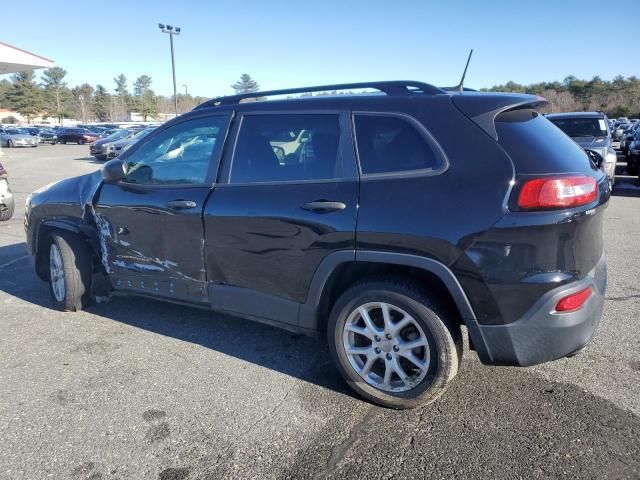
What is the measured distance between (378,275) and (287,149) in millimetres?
1068

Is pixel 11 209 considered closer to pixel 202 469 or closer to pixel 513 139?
pixel 202 469

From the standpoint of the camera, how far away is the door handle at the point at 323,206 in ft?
9.49

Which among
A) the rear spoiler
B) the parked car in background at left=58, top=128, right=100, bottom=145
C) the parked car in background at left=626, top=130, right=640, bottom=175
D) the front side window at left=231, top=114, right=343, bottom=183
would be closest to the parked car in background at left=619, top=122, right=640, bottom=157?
the parked car in background at left=626, top=130, right=640, bottom=175

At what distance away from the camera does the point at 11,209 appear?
8.75 m

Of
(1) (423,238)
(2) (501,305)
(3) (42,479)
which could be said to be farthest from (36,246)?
(2) (501,305)

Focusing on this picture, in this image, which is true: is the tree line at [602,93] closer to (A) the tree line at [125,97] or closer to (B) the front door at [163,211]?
(A) the tree line at [125,97]

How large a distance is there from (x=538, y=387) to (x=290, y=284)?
5.67 feet

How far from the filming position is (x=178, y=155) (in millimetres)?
3865

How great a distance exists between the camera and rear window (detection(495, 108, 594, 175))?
254 centimetres

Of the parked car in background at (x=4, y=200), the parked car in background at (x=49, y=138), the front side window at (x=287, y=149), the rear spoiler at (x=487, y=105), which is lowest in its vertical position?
the parked car in background at (x=49, y=138)

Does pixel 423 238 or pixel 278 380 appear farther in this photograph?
pixel 278 380

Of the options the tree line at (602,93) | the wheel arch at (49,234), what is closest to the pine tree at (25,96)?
the tree line at (602,93)

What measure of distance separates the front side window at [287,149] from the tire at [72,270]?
75.4 inches

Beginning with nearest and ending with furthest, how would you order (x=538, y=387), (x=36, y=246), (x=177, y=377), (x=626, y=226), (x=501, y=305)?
(x=501, y=305), (x=538, y=387), (x=177, y=377), (x=36, y=246), (x=626, y=226)
